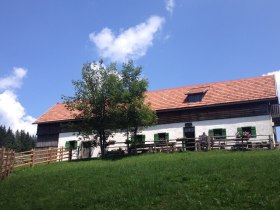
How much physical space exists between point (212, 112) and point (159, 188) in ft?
66.8

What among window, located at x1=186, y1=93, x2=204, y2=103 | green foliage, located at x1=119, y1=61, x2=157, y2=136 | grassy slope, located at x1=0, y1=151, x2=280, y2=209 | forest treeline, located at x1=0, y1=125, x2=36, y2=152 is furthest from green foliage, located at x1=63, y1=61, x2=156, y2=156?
forest treeline, located at x1=0, y1=125, x2=36, y2=152

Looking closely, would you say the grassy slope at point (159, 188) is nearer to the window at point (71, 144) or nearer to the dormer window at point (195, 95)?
the dormer window at point (195, 95)

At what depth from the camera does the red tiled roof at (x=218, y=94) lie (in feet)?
104

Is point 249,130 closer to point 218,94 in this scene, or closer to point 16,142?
point 218,94

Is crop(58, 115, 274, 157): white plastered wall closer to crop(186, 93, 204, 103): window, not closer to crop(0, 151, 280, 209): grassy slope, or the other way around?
crop(186, 93, 204, 103): window

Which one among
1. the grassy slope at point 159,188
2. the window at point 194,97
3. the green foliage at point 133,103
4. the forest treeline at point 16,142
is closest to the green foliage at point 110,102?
the green foliage at point 133,103

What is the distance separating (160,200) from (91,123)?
19.0 metres

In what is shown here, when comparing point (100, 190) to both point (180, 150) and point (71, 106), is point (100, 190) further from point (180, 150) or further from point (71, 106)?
point (71, 106)

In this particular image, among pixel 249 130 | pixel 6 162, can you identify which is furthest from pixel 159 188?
pixel 249 130

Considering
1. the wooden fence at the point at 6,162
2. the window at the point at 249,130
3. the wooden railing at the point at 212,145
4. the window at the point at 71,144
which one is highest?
the window at the point at 249,130

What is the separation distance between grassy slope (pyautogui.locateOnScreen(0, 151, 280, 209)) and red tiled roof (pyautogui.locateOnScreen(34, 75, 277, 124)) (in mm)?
15416

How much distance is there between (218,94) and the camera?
34.2 m

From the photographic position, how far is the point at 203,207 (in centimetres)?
1059

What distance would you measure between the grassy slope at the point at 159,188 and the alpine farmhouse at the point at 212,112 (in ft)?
45.3
